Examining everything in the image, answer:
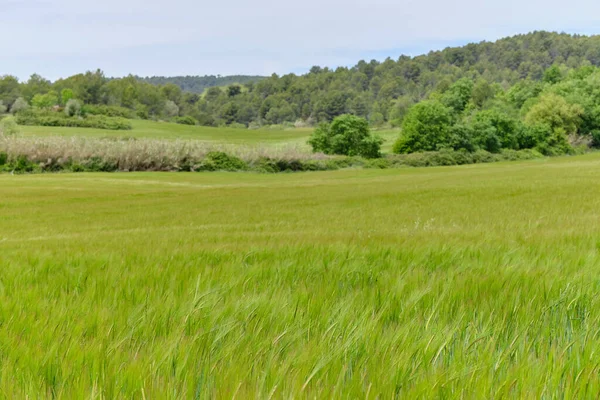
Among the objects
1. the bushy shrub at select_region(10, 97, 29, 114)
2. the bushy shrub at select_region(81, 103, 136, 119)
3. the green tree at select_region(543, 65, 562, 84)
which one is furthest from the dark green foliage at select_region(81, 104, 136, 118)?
the green tree at select_region(543, 65, 562, 84)

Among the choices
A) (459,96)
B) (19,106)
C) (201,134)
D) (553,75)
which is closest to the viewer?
(19,106)

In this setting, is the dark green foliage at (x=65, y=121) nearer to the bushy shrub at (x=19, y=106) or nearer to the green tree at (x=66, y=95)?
the bushy shrub at (x=19, y=106)

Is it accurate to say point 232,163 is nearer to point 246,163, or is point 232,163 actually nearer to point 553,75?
point 246,163

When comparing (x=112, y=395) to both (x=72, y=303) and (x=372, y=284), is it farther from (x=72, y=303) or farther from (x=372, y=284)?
(x=372, y=284)

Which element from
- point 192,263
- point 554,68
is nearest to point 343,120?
point 192,263

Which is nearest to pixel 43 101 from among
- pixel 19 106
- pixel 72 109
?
pixel 19 106

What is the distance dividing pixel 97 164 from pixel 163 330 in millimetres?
57767

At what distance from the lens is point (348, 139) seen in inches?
3152

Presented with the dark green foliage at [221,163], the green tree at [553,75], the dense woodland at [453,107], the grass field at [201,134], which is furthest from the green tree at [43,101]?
the green tree at [553,75]

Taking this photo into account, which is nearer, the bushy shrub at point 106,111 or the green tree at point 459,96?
the green tree at point 459,96

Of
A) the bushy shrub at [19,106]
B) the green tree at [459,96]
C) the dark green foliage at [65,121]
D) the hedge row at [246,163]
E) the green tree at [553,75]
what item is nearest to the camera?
the hedge row at [246,163]

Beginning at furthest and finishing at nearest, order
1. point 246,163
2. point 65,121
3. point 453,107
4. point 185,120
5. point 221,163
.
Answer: point 185,120 → point 453,107 → point 65,121 → point 246,163 → point 221,163

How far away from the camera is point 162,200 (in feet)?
85.4

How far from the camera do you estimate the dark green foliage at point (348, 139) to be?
79.3 metres
